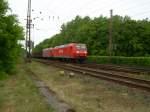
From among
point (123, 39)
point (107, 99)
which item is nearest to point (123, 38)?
point (123, 39)

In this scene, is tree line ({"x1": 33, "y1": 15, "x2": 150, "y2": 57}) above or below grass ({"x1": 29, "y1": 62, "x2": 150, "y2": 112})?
above

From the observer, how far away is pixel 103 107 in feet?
36.2

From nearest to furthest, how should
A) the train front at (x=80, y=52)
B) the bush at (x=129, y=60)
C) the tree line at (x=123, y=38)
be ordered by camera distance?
the bush at (x=129, y=60), the train front at (x=80, y=52), the tree line at (x=123, y=38)

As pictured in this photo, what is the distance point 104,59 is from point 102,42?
28.4 meters

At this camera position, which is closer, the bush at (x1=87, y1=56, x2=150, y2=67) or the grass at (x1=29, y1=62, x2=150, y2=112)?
the grass at (x1=29, y1=62, x2=150, y2=112)

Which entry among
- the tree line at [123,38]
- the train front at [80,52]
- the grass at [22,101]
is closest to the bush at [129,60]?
the train front at [80,52]

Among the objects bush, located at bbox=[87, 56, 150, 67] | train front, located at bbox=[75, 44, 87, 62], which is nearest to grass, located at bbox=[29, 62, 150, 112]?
bush, located at bbox=[87, 56, 150, 67]

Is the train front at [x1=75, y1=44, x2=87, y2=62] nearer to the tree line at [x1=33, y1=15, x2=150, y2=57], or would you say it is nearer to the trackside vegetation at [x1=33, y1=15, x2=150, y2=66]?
the trackside vegetation at [x1=33, y1=15, x2=150, y2=66]

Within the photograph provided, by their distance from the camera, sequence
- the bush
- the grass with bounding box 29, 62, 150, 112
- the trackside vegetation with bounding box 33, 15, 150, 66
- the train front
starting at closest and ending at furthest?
the grass with bounding box 29, 62, 150, 112 < the bush < the train front < the trackside vegetation with bounding box 33, 15, 150, 66

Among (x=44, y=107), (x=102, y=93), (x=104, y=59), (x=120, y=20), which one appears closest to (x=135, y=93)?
(x=102, y=93)

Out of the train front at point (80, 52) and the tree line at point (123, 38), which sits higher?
the tree line at point (123, 38)

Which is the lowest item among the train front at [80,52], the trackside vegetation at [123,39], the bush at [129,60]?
the bush at [129,60]

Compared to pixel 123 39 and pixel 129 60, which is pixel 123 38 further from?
pixel 129 60

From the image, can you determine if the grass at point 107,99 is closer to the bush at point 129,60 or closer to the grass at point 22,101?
the grass at point 22,101
